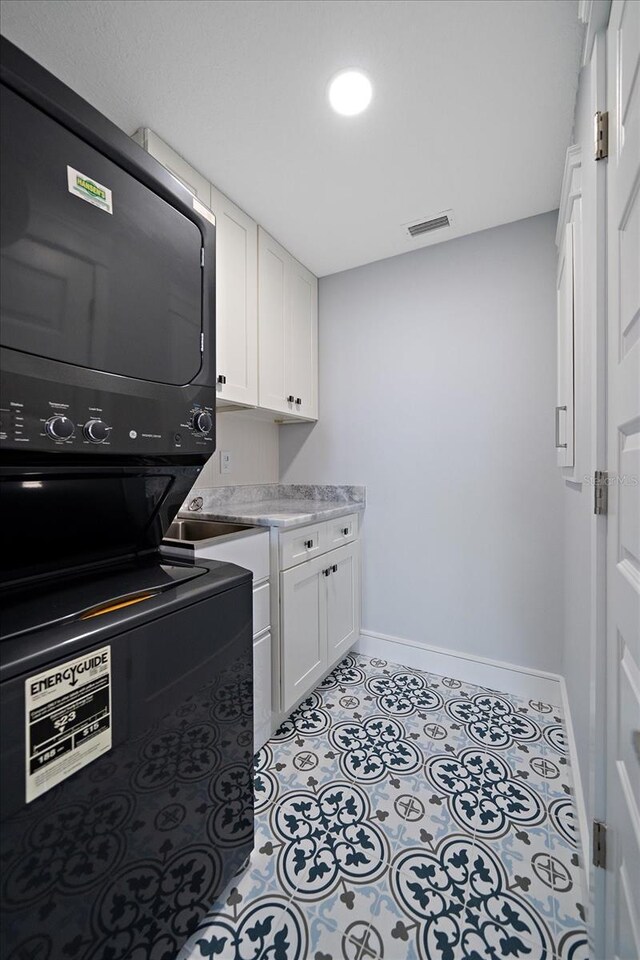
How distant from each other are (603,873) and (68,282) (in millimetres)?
1746

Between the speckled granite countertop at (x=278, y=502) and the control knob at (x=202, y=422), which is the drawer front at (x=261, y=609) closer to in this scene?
the speckled granite countertop at (x=278, y=502)

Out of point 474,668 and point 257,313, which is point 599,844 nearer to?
point 474,668

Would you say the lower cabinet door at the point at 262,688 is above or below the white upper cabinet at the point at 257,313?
below

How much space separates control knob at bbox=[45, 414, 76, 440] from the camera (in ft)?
2.45

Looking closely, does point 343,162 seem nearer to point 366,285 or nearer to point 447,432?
point 366,285

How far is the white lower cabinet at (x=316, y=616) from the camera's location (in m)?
1.74

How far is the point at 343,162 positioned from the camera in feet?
5.41

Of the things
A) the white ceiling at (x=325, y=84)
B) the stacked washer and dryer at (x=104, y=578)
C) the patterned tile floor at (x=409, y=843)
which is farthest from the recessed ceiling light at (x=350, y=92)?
the patterned tile floor at (x=409, y=843)

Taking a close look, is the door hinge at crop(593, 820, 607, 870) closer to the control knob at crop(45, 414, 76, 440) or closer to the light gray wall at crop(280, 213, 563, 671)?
the light gray wall at crop(280, 213, 563, 671)

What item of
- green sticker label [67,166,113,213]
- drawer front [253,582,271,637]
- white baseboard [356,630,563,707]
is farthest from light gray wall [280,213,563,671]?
green sticker label [67,166,113,213]

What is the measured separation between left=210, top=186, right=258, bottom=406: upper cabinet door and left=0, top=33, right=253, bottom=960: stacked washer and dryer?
2.27 ft

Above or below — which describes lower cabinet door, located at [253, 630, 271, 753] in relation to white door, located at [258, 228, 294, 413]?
below

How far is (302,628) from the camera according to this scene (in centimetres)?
185

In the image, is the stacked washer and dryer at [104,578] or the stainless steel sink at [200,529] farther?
the stainless steel sink at [200,529]
